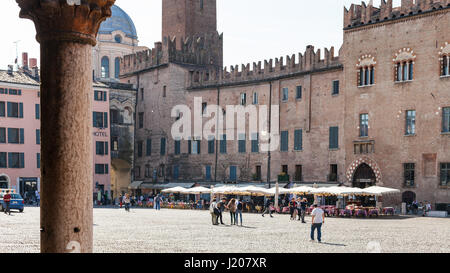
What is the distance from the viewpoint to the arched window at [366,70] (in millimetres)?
40906

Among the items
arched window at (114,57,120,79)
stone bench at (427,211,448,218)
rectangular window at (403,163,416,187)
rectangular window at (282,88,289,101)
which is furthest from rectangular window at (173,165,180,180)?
arched window at (114,57,120,79)

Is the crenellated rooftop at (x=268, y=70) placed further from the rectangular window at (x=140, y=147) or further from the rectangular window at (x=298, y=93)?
the rectangular window at (x=140, y=147)

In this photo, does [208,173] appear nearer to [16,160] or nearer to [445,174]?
[16,160]

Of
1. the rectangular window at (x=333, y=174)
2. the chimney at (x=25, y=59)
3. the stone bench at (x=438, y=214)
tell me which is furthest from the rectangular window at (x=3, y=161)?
the stone bench at (x=438, y=214)

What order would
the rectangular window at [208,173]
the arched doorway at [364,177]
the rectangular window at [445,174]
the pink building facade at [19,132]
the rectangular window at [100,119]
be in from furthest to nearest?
the rectangular window at [100,119] < the rectangular window at [208,173] < the pink building facade at [19,132] < the arched doorway at [364,177] < the rectangular window at [445,174]

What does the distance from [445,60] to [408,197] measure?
25.4ft

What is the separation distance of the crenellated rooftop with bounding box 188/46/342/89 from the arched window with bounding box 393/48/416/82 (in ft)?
15.0

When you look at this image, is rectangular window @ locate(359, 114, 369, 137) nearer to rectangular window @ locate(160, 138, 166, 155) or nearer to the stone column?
rectangular window @ locate(160, 138, 166, 155)

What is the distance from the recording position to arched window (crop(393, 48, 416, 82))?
128 feet

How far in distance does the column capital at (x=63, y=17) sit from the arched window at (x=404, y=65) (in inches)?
1415

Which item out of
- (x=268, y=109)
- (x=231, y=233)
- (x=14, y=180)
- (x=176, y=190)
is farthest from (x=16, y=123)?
(x=231, y=233)

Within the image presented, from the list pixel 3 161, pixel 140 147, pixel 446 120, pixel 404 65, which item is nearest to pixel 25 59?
pixel 3 161

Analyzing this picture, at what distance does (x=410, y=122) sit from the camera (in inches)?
1539
